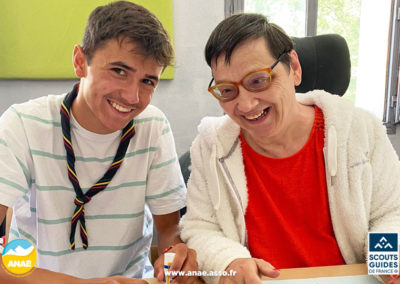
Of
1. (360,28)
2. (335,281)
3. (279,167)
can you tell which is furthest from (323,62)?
(360,28)

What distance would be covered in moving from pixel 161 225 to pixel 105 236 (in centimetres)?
20

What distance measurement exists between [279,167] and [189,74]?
66.1 inches

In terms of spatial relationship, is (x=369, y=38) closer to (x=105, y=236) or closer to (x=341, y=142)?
(x=341, y=142)

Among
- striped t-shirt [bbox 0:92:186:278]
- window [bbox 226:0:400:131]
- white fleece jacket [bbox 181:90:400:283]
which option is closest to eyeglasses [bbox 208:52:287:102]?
white fleece jacket [bbox 181:90:400:283]

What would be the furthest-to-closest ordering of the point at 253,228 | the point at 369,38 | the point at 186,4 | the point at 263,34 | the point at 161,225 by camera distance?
the point at 369,38
the point at 186,4
the point at 161,225
the point at 253,228
the point at 263,34

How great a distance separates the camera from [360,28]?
3184 mm

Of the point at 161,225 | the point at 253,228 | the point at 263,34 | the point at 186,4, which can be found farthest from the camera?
the point at 186,4

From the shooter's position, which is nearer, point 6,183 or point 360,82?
point 6,183

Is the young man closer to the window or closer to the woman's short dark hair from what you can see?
the woman's short dark hair

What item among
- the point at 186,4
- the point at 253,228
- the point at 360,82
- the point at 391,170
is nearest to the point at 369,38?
the point at 360,82

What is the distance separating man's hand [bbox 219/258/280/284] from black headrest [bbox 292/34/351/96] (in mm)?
870

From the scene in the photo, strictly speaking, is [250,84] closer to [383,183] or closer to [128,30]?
[128,30]

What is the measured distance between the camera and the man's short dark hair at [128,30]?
1.02m

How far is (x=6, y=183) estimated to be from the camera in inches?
40.3
